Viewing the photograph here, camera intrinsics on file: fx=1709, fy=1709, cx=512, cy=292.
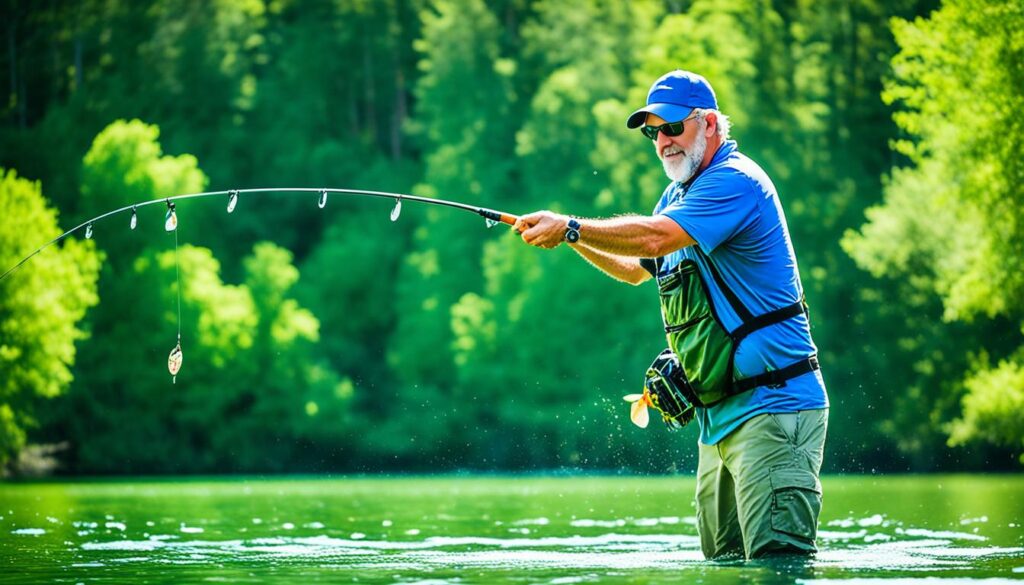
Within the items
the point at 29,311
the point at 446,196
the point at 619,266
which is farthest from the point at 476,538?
the point at 446,196

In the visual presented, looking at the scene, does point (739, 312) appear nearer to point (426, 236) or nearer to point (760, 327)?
point (760, 327)

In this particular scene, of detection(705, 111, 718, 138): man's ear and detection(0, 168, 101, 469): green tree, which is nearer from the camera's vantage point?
detection(705, 111, 718, 138): man's ear

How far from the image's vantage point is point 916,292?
34812 millimetres

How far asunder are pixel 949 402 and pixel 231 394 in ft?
57.4

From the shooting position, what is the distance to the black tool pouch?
7.79 meters

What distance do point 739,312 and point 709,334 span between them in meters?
0.17

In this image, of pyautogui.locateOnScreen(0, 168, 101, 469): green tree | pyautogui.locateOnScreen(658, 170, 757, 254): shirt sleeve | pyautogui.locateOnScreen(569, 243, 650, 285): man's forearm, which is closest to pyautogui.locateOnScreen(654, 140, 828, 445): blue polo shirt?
pyautogui.locateOnScreen(658, 170, 757, 254): shirt sleeve

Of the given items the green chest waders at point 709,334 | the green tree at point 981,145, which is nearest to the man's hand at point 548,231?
the green chest waders at point 709,334

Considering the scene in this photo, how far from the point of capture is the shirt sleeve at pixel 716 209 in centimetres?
721

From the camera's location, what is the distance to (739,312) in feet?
24.1

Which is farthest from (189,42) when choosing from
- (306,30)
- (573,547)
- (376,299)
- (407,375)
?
(573,547)

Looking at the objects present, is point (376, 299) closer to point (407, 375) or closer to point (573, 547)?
point (407, 375)

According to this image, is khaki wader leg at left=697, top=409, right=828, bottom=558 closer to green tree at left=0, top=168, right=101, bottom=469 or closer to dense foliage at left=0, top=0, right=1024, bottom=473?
dense foliage at left=0, top=0, right=1024, bottom=473

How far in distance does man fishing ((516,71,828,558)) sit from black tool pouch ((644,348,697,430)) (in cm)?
20
